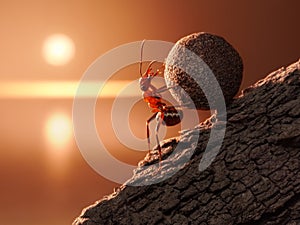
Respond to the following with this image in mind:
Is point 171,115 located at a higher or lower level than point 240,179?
higher

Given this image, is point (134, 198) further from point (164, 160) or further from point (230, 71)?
point (230, 71)

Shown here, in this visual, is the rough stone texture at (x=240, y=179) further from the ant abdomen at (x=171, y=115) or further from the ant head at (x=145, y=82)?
the ant head at (x=145, y=82)

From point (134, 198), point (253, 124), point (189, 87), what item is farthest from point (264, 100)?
point (134, 198)

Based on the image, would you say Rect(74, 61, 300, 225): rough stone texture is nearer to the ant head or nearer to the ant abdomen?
the ant abdomen

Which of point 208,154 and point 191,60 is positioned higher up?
point 191,60

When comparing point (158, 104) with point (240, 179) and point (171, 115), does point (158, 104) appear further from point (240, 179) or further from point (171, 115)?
point (240, 179)

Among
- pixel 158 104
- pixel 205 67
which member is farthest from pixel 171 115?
pixel 205 67

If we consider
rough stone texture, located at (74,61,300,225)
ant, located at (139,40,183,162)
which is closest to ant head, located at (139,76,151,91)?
ant, located at (139,40,183,162)
